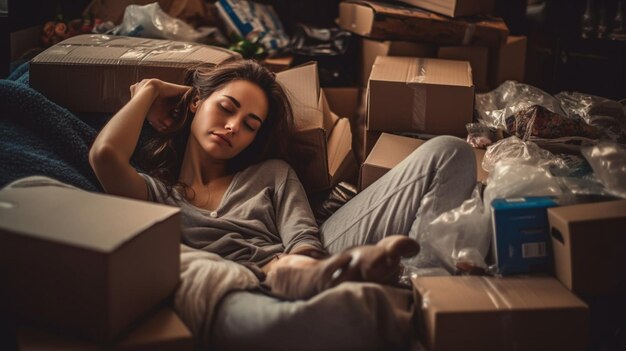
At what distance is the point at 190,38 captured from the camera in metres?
2.61

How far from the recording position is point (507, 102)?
2359 millimetres

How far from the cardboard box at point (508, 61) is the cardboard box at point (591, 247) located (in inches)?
52.7

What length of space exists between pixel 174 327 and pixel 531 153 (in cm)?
109

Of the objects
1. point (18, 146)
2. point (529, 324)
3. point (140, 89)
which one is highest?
point (140, 89)

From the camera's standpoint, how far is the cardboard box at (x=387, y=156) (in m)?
1.97

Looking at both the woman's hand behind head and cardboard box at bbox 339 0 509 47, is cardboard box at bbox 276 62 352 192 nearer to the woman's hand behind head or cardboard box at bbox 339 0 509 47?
the woman's hand behind head

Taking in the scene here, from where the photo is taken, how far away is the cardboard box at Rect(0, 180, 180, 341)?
4.06ft

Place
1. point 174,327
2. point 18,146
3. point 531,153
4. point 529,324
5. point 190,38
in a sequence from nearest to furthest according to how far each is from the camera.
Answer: point 174,327, point 529,324, point 18,146, point 531,153, point 190,38

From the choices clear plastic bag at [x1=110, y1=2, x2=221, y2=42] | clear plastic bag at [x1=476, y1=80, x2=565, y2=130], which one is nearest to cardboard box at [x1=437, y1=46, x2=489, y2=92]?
clear plastic bag at [x1=476, y1=80, x2=565, y2=130]

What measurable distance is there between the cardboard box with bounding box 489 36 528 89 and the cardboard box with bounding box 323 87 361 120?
0.57 metres

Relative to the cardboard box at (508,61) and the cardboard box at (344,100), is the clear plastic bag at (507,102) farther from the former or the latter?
the cardboard box at (344,100)

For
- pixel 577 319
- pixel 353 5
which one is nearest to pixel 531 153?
pixel 577 319

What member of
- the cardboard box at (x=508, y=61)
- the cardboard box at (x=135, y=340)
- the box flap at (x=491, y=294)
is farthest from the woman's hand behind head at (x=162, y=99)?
the cardboard box at (x=508, y=61)

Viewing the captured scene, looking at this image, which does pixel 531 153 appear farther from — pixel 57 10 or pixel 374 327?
pixel 57 10
